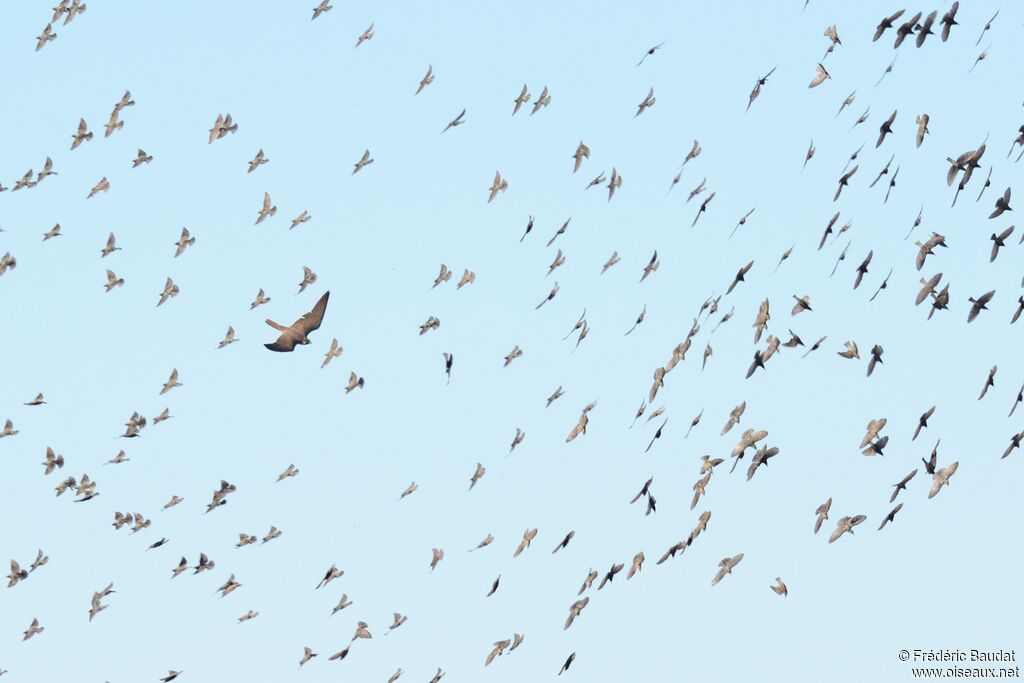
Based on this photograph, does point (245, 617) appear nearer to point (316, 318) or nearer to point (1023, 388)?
point (316, 318)

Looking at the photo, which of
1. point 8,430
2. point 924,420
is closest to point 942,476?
point 924,420

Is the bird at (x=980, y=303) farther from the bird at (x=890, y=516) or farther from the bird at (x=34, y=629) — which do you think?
the bird at (x=34, y=629)

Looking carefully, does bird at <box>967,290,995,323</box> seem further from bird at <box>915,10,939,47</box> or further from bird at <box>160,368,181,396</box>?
bird at <box>160,368,181,396</box>

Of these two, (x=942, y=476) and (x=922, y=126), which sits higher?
(x=922, y=126)

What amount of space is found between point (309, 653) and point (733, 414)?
22532 mm

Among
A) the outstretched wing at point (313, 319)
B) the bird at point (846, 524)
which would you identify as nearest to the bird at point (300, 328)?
the outstretched wing at point (313, 319)

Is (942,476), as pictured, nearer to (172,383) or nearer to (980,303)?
(980,303)

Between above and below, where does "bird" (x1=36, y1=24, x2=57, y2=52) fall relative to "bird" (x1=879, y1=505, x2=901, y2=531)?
above

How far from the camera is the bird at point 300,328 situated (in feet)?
238

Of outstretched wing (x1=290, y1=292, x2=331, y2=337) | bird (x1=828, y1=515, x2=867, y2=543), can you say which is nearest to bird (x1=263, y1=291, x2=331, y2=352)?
outstretched wing (x1=290, y1=292, x2=331, y2=337)

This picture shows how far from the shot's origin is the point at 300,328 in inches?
2874

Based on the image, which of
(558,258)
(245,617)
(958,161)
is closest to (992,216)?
(958,161)

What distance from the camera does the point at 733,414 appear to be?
82.0 m

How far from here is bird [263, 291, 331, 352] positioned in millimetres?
72500
